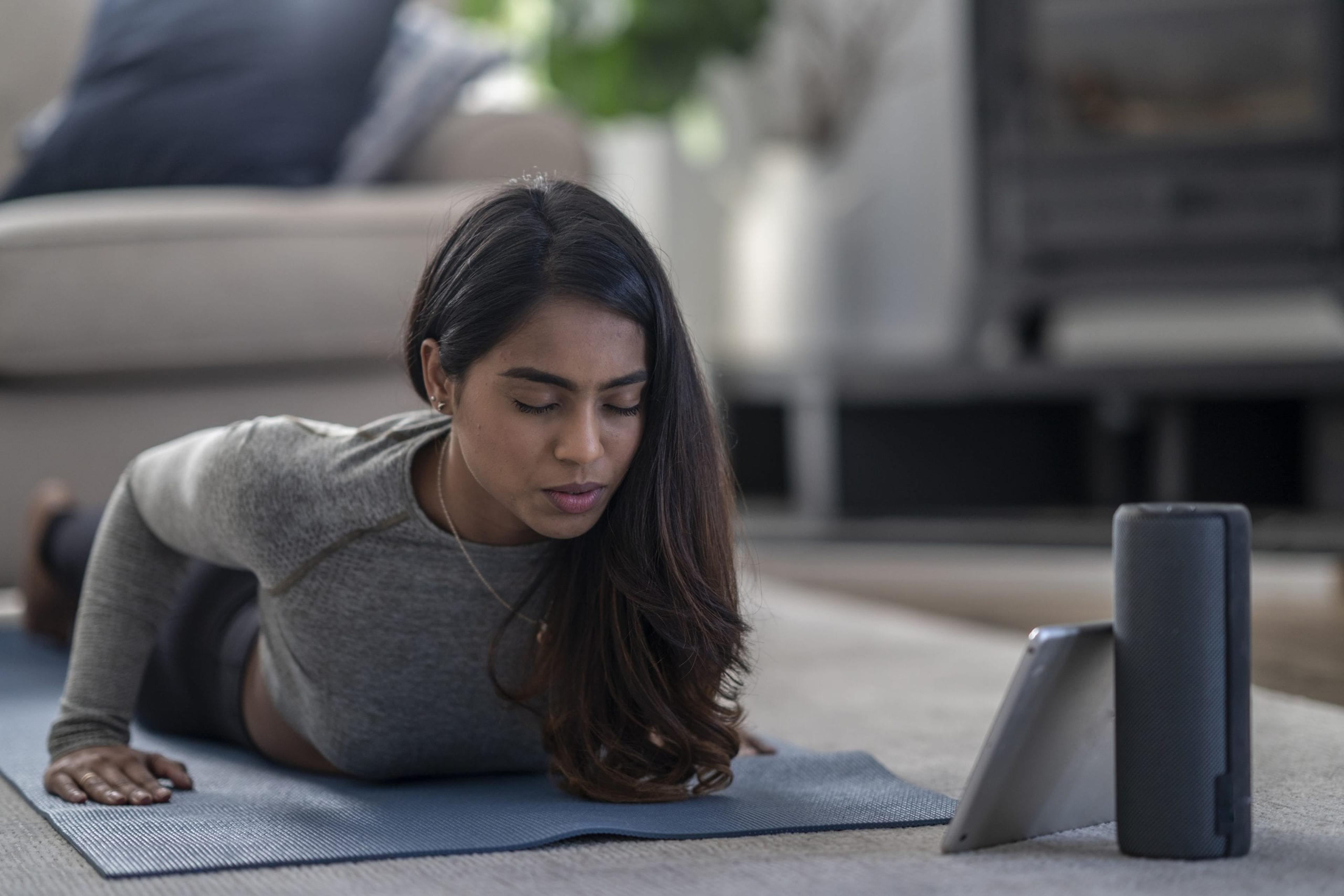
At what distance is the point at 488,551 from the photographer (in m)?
1.13

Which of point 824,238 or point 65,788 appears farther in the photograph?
point 824,238

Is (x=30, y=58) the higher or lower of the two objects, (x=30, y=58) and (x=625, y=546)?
the higher

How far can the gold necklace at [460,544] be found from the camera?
112 centimetres

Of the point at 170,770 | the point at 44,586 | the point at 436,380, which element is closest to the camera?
the point at 436,380

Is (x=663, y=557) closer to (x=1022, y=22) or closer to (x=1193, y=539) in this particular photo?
(x=1193, y=539)

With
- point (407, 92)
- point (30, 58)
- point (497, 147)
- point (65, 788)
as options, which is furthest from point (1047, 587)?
point (30, 58)

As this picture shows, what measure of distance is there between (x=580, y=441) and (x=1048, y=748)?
341mm

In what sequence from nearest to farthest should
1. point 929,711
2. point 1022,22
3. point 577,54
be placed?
point 929,711
point 1022,22
point 577,54

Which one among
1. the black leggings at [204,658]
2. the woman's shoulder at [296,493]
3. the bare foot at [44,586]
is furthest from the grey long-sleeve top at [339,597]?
the bare foot at [44,586]

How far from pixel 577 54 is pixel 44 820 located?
2.51 metres

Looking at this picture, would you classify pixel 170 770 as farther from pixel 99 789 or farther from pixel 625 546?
pixel 625 546

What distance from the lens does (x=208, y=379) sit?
194 centimetres

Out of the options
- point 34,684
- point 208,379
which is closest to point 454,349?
point 34,684

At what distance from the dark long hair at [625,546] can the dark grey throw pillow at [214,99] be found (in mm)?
1150
